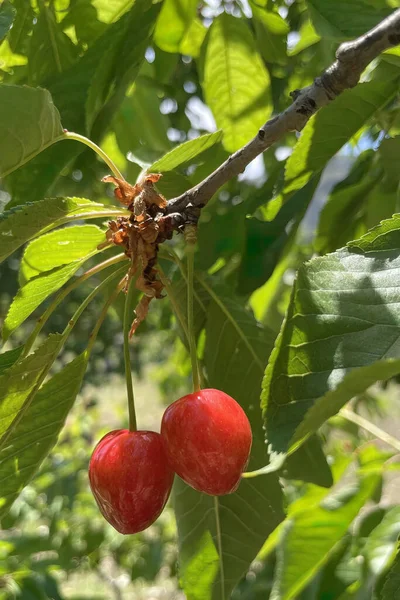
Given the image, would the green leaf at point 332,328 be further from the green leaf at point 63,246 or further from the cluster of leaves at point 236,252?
the green leaf at point 63,246

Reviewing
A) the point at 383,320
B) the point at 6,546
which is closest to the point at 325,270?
the point at 383,320

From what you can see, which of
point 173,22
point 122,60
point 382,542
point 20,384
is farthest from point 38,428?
point 173,22

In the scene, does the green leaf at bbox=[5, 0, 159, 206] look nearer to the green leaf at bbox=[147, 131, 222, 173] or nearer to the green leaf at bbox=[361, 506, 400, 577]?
the green leaf at bbox=[147, 131, 222, 173]

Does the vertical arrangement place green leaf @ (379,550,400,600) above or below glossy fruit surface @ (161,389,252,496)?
below

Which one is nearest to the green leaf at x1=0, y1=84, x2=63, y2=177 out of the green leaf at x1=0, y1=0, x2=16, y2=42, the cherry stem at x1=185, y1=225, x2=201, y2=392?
the green leaf at x1=0, y1=0, x2=16, y2=42

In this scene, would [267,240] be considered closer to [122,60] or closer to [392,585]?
[122,60]

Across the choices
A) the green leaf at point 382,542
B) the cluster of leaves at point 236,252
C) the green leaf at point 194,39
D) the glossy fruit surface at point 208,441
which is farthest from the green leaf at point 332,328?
the green leaf at point 194,39

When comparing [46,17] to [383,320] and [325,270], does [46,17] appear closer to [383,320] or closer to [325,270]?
[325,270]
